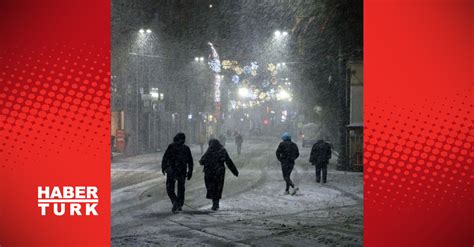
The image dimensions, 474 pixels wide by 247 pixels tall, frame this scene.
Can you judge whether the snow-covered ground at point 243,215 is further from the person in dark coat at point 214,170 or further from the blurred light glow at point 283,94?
the blurred light glow at point 283,94

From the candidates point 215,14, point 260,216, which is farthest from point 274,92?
point 260,216

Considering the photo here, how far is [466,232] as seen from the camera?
7.74m

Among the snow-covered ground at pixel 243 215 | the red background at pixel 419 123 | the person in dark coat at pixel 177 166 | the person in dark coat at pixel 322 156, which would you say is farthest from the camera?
the person in dark coat at pixel 322 156

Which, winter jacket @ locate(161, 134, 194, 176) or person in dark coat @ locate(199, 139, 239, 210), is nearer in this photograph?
winter jacket @ locate(161, 134, 194, 176)

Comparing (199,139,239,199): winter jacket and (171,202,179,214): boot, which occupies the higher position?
(199,139,239,199): winter jacket

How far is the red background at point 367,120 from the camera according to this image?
7664 millimetres

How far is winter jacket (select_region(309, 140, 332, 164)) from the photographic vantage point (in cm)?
1856

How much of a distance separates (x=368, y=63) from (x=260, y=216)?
4.99 m

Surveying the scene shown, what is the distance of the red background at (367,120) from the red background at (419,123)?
0.05 feet

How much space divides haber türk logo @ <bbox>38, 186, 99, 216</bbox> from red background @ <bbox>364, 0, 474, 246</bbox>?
407 centimetres

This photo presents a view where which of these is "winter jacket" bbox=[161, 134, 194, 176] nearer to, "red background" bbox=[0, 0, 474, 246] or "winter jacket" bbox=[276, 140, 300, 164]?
"winter jacket" bbox=[276, 140, 300, 164]

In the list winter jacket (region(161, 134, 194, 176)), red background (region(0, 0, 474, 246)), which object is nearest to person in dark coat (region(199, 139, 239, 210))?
winter jacket (region(161, 134, 194, 176))

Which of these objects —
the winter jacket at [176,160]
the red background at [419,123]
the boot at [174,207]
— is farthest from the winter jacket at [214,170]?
the red background at [419,123]

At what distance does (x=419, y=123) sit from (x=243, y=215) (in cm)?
507
